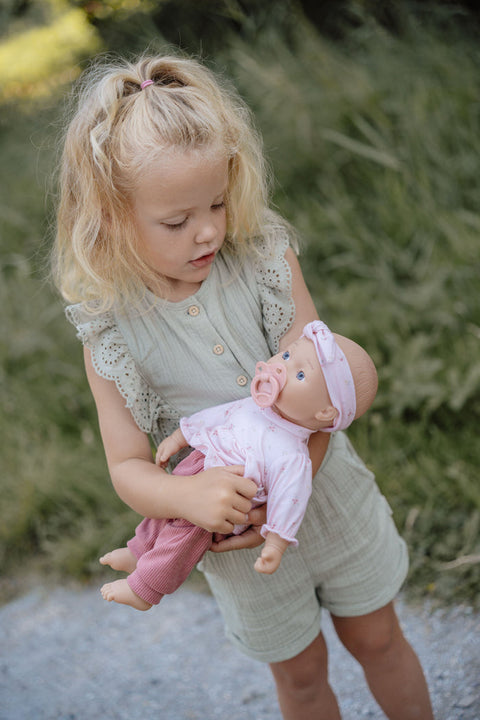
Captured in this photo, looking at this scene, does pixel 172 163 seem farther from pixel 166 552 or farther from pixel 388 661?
pixel 388 661

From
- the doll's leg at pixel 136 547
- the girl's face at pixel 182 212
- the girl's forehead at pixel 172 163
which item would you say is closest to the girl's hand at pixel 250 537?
the doll's leg at pixel 136 547

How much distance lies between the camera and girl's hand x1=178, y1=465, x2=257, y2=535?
1408 millimetres

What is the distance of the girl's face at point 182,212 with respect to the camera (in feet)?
4.72

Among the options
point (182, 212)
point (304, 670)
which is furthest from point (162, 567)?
point (182, 212)

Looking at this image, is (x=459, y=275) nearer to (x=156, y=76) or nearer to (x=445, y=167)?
(x=445, y=167)

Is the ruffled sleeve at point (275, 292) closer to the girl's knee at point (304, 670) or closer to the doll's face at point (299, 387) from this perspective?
the doll's face at point (299, 387)

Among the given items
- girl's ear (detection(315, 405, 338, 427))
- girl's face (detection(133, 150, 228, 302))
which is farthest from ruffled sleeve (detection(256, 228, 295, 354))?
girl's ear (detection(315, 405, 338, 427))

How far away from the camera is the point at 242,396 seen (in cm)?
163

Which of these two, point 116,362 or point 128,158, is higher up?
point 128,158

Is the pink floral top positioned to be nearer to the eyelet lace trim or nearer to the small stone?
→ the eyelet lace trim

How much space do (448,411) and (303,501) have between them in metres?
1.63

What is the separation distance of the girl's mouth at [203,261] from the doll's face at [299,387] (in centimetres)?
26

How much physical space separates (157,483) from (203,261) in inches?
18.5

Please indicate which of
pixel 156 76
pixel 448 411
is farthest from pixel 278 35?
pixel 156 76
